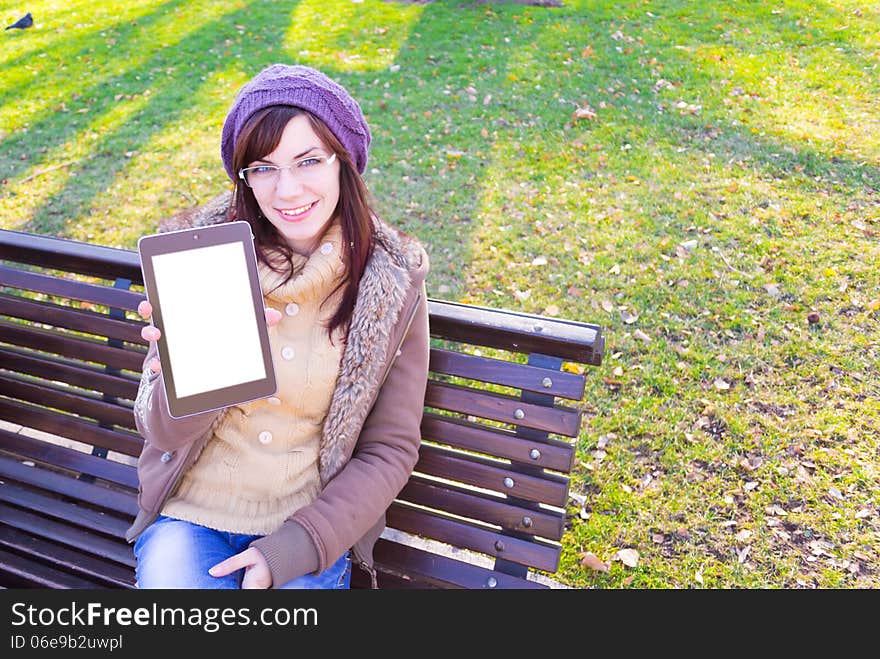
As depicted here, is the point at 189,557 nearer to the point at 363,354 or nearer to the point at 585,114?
the point at 363,354

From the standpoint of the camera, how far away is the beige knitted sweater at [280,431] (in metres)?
2.19

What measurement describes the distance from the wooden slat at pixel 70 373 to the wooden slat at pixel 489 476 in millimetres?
1169

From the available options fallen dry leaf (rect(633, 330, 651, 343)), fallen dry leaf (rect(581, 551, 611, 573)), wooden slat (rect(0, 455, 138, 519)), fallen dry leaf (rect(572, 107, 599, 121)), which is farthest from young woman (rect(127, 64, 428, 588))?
fallen dry leaf (rect(572, 107, 599, 121))

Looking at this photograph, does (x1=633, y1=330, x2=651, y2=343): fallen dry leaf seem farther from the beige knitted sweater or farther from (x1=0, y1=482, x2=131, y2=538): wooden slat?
(x1=0, y1=482, x2=131, y2=538): wooden slat

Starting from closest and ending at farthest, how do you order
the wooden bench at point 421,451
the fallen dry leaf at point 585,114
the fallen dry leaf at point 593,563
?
the wooden bench at point 421,451 → the fallen dry leaf at point 593,563 → the fallen dry leaf at point 585,114

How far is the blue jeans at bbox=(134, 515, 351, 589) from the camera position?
207 cm

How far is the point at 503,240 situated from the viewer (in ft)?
17.9

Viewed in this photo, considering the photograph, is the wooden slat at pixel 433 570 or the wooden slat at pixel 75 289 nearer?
the wooden slat at pixel 433 570

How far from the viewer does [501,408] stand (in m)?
2.33

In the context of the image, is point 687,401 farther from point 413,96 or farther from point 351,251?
point 413,96

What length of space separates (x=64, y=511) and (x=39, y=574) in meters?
0.25

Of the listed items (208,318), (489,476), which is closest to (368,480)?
(489,476)

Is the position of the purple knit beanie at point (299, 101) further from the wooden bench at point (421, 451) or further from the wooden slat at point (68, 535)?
the wooden slat at point (68, 535)

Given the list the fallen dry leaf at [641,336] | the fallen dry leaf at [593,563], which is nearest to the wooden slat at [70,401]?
the fallen dry leaf at [593,563]
